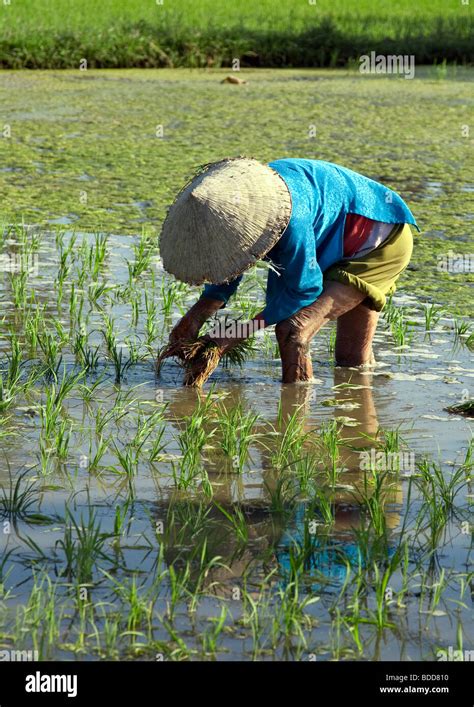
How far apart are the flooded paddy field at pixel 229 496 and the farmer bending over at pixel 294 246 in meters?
0.25

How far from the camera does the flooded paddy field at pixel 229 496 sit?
2.56 meters

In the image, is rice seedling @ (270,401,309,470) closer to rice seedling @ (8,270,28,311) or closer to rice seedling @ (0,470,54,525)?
rice seedling @ (0,470,54,525)

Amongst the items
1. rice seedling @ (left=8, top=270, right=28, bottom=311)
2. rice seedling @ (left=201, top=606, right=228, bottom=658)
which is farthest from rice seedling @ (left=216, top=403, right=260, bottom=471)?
rice seedling @ (left=8, top=270, right=28, bottom=311)

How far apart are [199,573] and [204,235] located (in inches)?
53.1

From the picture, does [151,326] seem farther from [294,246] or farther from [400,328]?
[294,246]

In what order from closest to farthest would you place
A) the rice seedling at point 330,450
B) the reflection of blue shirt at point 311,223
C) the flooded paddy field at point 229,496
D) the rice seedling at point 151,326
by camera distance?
the flooded paddy field at point 229,496 < the rice seedling at point 330,450 < the reflection of blue shirt at point 311,223 < the rice seedling at point 151,326

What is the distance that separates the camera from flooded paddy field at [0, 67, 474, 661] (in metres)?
2.58

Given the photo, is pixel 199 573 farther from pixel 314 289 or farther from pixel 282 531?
→ pixel 314 289

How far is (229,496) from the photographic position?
11.0 feet

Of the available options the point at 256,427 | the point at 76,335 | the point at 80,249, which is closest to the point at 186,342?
the point at 256,427

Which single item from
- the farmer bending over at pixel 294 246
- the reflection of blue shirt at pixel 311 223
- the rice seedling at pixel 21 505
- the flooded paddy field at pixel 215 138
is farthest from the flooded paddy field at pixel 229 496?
the flooded paddy field at pixel 215 138

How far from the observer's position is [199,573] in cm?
280

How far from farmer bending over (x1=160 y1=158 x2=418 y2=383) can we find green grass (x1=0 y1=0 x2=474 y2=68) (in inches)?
385

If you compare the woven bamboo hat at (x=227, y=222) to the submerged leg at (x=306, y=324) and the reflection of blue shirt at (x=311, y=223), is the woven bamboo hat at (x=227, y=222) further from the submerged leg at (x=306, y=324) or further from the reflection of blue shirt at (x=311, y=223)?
the submerged leg at (x=306, y=324)
